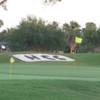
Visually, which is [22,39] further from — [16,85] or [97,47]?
[16,85]

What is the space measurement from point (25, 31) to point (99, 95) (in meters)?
78.1

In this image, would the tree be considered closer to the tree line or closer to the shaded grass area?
the tree line

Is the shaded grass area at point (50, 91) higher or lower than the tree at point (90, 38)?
lower

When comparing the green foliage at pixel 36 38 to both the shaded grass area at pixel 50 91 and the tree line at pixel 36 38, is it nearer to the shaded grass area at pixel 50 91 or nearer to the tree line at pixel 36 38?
the tree line at pixel 36 38

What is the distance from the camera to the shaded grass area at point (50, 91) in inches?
548

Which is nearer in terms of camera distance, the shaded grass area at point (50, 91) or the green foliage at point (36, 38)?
the shaded grass area at point (50, 91)

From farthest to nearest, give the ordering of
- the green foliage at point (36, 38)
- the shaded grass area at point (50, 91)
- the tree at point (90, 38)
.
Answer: the tree at point (90, 38), the green foliage at point (36, 38), the shaded grass area at point (50, 91)

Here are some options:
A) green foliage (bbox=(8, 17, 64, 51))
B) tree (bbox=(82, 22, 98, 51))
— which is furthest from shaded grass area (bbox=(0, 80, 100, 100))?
tree (bbox=(82, 22, 98, 51))

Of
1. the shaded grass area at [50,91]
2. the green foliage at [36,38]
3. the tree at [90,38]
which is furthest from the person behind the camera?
the tree at [90,38]

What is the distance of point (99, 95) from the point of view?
51.2 feet

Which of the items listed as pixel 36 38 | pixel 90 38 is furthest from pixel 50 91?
pixel 90 38

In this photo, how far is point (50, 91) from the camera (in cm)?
1491

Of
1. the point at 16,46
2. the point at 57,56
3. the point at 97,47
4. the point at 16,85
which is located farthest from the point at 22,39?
the point at 16,85

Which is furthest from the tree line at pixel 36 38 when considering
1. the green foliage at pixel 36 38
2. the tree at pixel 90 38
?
the tree at pixel 90 38
